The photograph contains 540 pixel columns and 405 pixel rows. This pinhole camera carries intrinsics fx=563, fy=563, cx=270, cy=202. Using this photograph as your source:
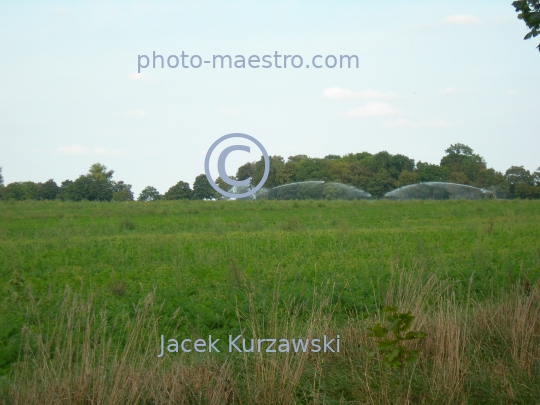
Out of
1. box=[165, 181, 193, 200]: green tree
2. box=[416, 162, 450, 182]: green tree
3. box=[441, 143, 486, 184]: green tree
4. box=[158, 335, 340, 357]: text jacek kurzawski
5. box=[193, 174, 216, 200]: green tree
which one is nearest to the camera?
box=[158, 335, 340, 357]: text jacek kurzawski

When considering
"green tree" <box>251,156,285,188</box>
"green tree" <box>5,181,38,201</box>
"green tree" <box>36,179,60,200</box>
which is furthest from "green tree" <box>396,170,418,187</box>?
"green tree" <box>5,181,38,201</box>

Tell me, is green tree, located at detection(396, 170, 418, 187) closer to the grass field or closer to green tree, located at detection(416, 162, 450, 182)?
green tree, located at detection(416, 162, 450, 182)

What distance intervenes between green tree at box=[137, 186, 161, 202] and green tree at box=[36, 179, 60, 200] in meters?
1.00

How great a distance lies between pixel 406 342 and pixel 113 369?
2341 millimetres

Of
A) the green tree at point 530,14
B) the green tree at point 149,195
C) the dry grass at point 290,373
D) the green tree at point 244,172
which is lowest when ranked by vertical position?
the dry grass at point 290,373

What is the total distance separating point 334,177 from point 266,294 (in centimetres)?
156

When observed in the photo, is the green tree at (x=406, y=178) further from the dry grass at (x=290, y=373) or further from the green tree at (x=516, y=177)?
the dry grass at (x=290, y=373)

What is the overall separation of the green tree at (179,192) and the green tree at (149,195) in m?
0.10

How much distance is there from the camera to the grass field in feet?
12.9

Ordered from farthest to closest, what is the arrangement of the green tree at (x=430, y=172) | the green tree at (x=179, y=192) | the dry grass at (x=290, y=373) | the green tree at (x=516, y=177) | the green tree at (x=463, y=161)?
the green tree at (x=516, y=177) → the green tree at (x=430, y=172) → the green tree at (x=463, y=161) → the green tree at (x=179, y=192) → the dry grass at (x=290, y=373)

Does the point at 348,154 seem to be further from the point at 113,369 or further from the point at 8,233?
the point at 8,233

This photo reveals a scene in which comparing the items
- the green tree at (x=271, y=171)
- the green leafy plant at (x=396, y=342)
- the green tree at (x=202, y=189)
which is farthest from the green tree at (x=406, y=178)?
the green leafy plant at (x=396, y=342)

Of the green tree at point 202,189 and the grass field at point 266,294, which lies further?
the green tree at point 202,189

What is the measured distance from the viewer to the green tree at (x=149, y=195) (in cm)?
534
